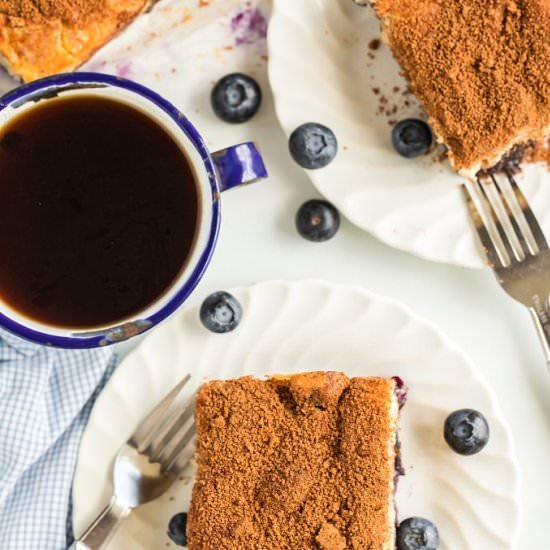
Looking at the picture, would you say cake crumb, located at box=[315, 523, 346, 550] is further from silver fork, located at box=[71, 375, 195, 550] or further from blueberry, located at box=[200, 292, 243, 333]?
blueberry, located at box=[200, 292, 243, 333]

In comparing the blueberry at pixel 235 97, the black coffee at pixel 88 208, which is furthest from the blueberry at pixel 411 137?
the black coffee at pixel 88 208

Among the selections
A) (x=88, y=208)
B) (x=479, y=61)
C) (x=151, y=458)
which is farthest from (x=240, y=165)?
(x=151, y=458)

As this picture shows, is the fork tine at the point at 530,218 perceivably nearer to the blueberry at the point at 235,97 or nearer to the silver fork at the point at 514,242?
the silver fork at the point at 514,242

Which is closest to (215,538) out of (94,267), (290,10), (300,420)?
(300,420)

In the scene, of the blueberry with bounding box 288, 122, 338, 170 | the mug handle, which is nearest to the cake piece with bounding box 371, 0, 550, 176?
the blueberry with bounding box 288, 122, 338, 170

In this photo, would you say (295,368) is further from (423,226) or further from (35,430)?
(35,430)

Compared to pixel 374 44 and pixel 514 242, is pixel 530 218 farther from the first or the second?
pixel 374 44
